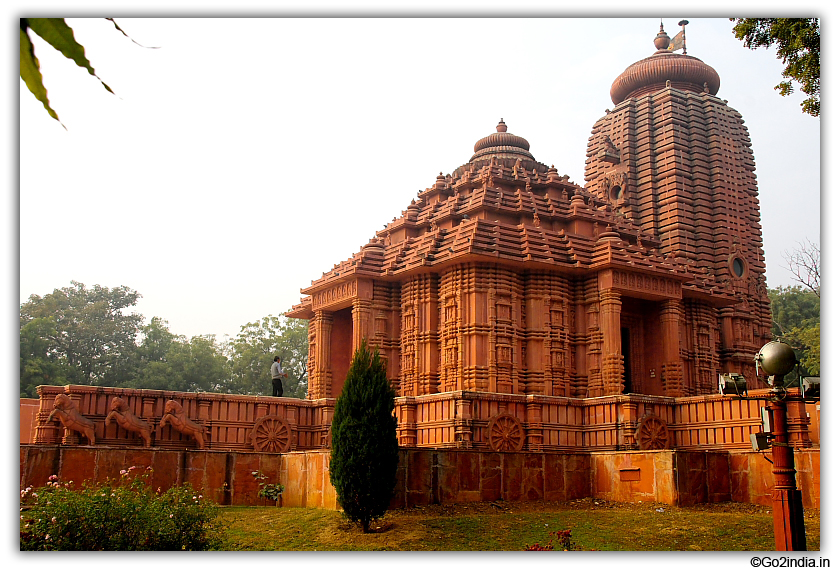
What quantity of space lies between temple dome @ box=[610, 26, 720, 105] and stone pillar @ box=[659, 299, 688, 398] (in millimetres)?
Result: 9325

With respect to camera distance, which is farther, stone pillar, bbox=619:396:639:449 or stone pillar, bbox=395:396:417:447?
stone pillar, bbox=395:396:417:447

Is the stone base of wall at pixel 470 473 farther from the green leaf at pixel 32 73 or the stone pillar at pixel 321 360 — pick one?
the green leaf at pixel 32 73

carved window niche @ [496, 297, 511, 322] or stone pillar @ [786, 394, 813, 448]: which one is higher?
carved window niche @ [496, 297, 511, 322]

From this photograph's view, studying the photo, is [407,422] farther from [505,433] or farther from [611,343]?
[611,343]

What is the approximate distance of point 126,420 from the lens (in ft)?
49.4

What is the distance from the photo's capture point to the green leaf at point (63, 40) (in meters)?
2.42

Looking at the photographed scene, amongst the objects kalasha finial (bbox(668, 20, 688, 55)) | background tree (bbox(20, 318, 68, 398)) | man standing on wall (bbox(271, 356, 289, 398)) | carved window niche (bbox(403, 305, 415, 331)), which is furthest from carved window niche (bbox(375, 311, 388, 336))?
kalasha finial (bbox(668, 20, 688, 55))

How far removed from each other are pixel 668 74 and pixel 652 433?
13441 mm

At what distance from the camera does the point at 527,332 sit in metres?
17.7

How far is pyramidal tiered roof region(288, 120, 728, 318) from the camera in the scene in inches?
691

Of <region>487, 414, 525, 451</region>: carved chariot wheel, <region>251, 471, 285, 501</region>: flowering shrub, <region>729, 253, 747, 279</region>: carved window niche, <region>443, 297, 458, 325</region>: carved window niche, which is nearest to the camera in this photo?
<region>251, 471, 285, 501</region>: flowering shrub

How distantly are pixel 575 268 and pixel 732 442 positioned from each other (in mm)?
4768

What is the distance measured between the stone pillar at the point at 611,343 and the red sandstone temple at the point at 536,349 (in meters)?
0.04

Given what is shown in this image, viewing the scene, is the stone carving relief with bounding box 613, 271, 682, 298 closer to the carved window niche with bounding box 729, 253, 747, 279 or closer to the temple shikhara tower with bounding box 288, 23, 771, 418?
the temple shikhara tower with bounding box 288, 23, 771, 418
